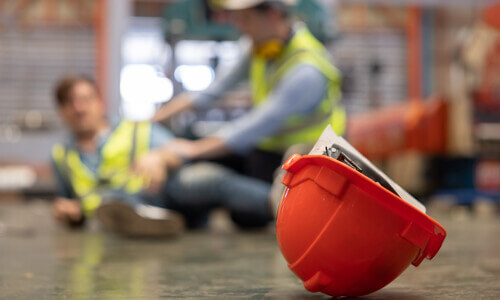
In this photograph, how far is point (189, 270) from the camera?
134 centimetres

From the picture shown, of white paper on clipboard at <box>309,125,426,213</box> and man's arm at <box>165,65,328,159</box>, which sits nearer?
white paper on clipboard at <box>309,125,426,213</box>

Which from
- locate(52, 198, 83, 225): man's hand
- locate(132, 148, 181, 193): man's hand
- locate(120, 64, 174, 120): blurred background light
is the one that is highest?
locate(132, 148, 181, 193): man's hand

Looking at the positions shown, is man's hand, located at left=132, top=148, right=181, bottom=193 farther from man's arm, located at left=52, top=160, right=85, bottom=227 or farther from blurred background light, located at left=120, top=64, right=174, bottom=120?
blurred background light, located at left=120, top=64, right=174, bottom=120

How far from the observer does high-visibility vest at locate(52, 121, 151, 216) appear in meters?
2.53

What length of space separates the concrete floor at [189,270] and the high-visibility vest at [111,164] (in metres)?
Result: 0.37

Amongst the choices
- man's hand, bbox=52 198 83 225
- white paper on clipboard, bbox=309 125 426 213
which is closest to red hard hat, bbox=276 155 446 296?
white paper on clipboard, bbox=309 125 426 213

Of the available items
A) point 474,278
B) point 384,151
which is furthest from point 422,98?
point 474,278

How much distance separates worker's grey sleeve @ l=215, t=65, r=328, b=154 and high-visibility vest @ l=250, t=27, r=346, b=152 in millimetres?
53

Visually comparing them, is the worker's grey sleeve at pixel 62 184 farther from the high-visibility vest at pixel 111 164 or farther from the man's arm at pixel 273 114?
the man's arm at pixel 273 114

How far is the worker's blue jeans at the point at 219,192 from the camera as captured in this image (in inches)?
92.4

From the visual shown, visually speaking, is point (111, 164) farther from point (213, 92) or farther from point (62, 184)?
point (213, 92)

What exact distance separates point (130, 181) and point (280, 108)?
73cm

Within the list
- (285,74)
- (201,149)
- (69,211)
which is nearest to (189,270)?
(201,149)

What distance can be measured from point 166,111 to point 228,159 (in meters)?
0.38
